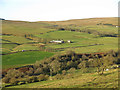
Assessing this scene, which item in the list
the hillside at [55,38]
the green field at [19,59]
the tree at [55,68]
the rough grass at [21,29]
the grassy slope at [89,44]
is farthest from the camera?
the rough grass at [21,29]

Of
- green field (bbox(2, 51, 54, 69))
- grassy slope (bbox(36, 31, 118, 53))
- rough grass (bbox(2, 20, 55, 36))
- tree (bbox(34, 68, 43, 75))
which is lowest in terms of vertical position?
tree (bbox(34, 68, 43, 75))

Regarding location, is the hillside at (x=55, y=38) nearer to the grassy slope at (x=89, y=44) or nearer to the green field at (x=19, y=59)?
the grassy slope at (x=89, y=44)

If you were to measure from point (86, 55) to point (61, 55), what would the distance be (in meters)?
10.1

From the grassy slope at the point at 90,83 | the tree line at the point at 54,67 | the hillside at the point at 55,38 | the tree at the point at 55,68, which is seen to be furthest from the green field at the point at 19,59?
the grassy slope at the point at 90,83

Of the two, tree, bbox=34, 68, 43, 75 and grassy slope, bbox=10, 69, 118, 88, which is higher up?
grassy slope, bbox=10, 69, 118, 88

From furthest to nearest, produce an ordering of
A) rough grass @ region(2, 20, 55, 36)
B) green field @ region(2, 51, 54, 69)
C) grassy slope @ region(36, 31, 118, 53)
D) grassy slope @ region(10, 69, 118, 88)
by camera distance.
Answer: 1. rough grass @ region(2, 20, 55, 36)
2. grassy slope @ region(36, 31, 118, 53)
3. green field @ region(2, 51, 54, 69)
4. grassy slope @ region(10, 69, 118, 88)

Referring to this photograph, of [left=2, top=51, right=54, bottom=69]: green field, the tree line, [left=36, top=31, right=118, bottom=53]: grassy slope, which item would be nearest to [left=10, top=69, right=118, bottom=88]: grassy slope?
the tree line

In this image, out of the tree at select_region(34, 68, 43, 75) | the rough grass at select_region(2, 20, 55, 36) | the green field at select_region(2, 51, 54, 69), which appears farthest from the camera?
the rough grass at select_region(2, 20, 55, 36)

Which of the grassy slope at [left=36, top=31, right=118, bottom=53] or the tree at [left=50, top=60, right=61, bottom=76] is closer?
the tree at [left=50, top=60, right=61, bottom=76]

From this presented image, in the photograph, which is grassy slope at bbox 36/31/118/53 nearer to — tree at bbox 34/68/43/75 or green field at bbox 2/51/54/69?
green field at bbox 2/51/54/69

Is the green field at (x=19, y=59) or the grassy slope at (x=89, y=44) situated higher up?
the grassy slope at (x=89, y=44)

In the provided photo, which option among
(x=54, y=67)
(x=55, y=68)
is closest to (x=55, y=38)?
(x=54, y=67)

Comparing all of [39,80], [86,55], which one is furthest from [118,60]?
[39,80]

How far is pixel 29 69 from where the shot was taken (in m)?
38.7
